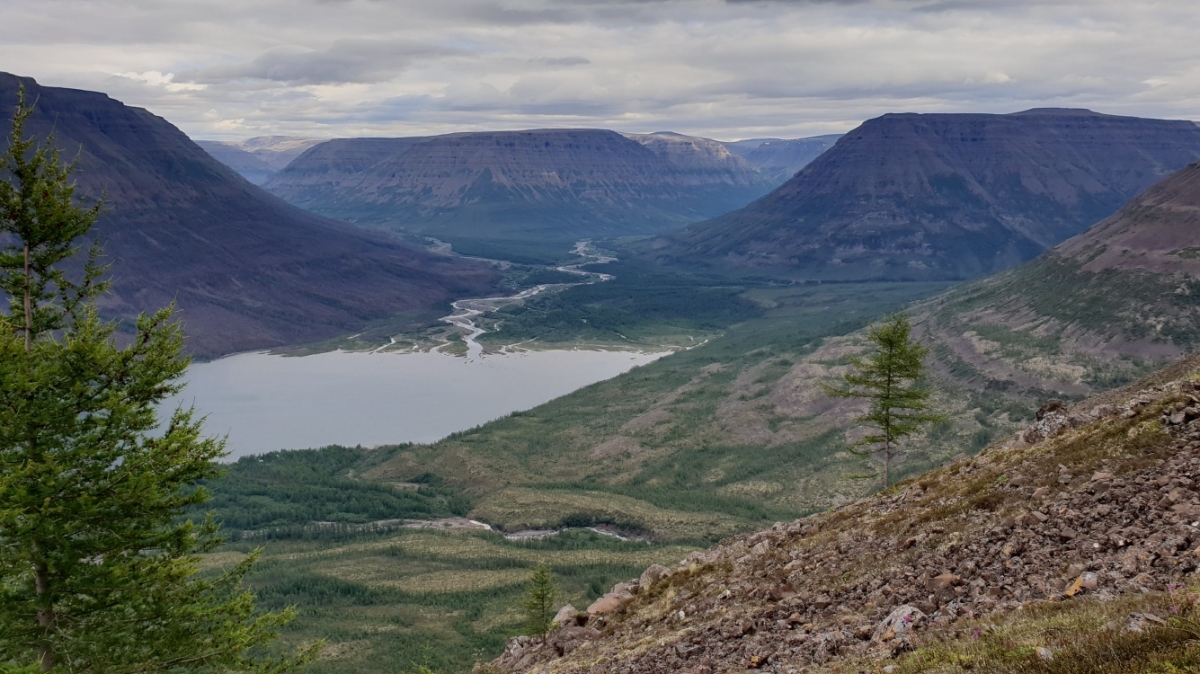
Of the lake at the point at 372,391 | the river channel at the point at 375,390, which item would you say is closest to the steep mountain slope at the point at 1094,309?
the lake at the point at 372,391

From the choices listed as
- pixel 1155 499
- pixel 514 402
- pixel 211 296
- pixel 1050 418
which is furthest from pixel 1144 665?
pixel 211 296

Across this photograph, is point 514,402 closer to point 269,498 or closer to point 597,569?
point 269,498

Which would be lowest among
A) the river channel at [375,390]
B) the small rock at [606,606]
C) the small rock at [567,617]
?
the river channel at [375,390]

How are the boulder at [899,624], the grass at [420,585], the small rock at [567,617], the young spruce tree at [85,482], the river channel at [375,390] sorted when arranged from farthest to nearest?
the river channel at [375,390] < the grass at [420,585] < the small rock at [567,617] < the young spruce tree at [85,482] < the boulder at [899,624]

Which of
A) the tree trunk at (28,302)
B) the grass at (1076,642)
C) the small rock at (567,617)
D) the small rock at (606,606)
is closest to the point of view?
the grass at (1076,642)

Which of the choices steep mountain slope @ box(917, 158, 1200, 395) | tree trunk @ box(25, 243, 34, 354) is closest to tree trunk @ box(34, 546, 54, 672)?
tree trunk @ box(25, 243, 34, 354)

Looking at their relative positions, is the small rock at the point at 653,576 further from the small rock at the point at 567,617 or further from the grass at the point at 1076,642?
the grass at the point at 1076,642

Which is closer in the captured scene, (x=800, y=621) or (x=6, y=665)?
(x=6, y=665)
